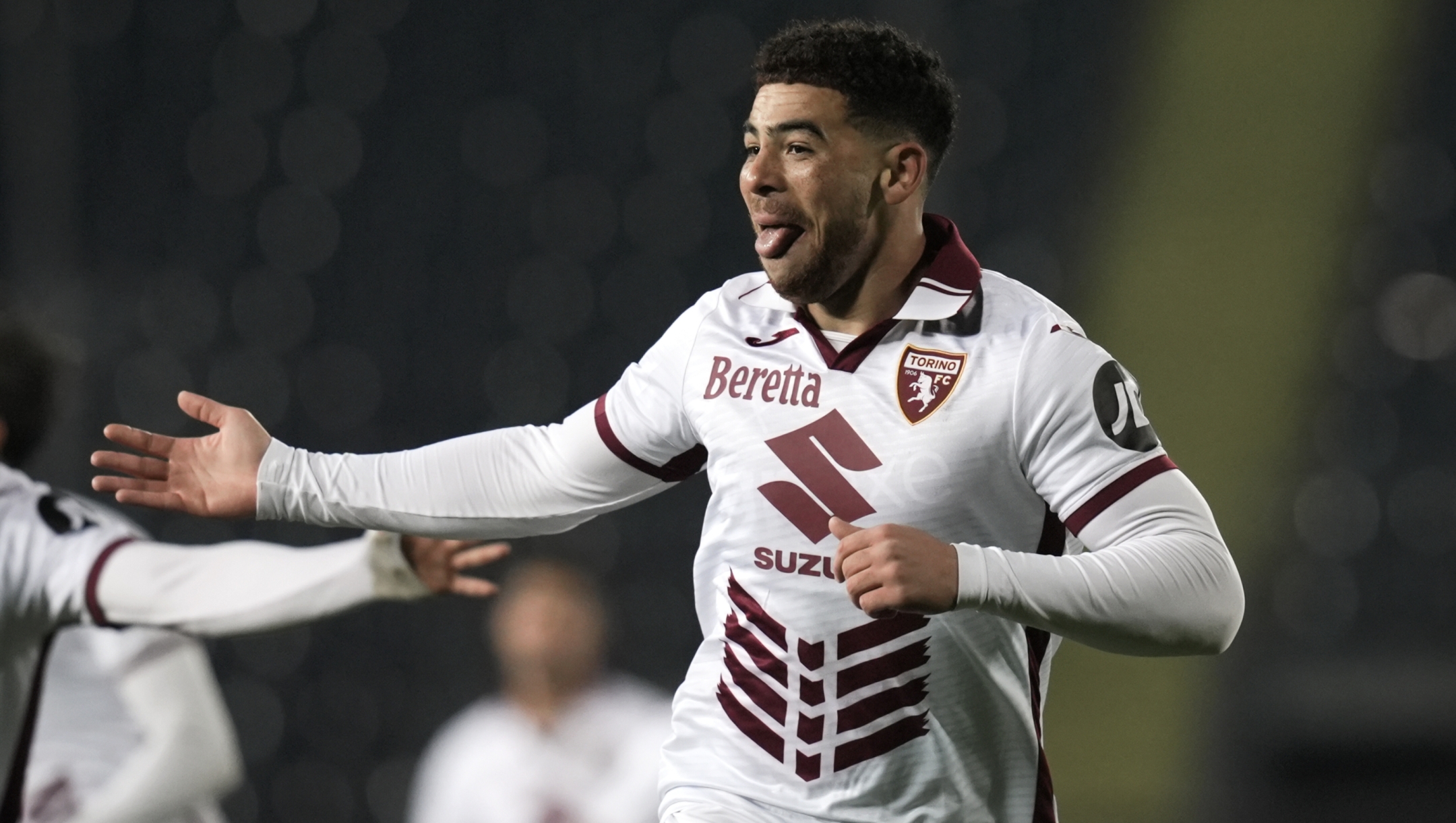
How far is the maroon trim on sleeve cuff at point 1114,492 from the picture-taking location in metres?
2.14

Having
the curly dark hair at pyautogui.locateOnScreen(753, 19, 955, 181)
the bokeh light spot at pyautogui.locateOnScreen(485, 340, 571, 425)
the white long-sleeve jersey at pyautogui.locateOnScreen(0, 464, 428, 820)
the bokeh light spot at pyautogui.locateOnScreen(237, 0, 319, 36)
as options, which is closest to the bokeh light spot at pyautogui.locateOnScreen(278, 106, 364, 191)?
the bokeh light spot at pyautogui.locateOnScreen(237, 0, 319, 36)

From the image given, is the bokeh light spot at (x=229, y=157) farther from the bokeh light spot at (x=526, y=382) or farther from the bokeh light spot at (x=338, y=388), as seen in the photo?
the bokeh light spot at (x=526, y=382)

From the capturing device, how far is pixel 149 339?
599 cm

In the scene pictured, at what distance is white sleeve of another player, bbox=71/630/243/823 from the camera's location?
3.04 metres

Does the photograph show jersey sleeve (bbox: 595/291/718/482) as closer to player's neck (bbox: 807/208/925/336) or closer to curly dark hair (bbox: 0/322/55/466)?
player's neck (bbox: 807/208/925/336)

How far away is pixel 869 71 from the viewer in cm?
242

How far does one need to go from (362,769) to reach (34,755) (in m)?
2.45

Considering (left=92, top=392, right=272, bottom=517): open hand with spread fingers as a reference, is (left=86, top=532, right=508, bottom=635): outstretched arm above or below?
below

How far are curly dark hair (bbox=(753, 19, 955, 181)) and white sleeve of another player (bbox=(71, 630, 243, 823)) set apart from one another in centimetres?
161

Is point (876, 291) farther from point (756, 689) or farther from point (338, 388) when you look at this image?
point (338, 388)

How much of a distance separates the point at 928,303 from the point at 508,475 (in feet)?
2.45

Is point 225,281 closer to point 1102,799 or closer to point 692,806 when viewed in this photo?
point 1102,799

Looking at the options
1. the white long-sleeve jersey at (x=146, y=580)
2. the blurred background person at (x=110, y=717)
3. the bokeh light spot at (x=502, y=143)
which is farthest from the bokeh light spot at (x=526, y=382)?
the white long-sleeve jersey at (x=146, y=580)

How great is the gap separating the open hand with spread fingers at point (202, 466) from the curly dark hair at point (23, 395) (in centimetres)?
80
